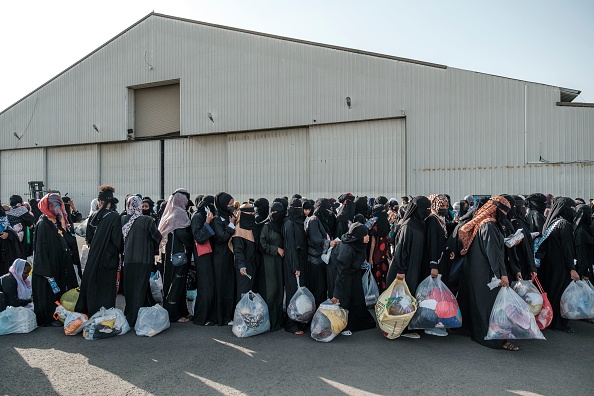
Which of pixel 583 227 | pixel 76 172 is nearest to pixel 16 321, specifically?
pixel 583 227

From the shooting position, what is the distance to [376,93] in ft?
56.2

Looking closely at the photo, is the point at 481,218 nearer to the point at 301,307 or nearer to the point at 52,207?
the point at 301,307

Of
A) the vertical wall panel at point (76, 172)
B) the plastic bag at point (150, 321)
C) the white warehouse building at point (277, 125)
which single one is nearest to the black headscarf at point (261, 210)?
the plastic bag at point (150, 321)

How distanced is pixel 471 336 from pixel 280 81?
15421mm

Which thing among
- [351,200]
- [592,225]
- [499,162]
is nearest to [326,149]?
[499,162]

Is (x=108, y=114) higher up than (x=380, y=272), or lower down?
higher up

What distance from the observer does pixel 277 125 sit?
62.8 feet

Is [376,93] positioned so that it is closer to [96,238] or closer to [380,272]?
[380,272]

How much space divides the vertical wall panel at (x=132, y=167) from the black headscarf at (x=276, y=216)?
17.4 meters

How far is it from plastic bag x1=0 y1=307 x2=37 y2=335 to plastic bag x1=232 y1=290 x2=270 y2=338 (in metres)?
2.77

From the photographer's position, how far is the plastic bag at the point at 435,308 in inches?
206

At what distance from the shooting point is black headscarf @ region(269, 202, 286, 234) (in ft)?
20.0

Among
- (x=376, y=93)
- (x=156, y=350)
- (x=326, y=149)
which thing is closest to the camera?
(x=156, y=350)

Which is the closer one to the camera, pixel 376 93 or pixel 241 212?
pixel 241 212
